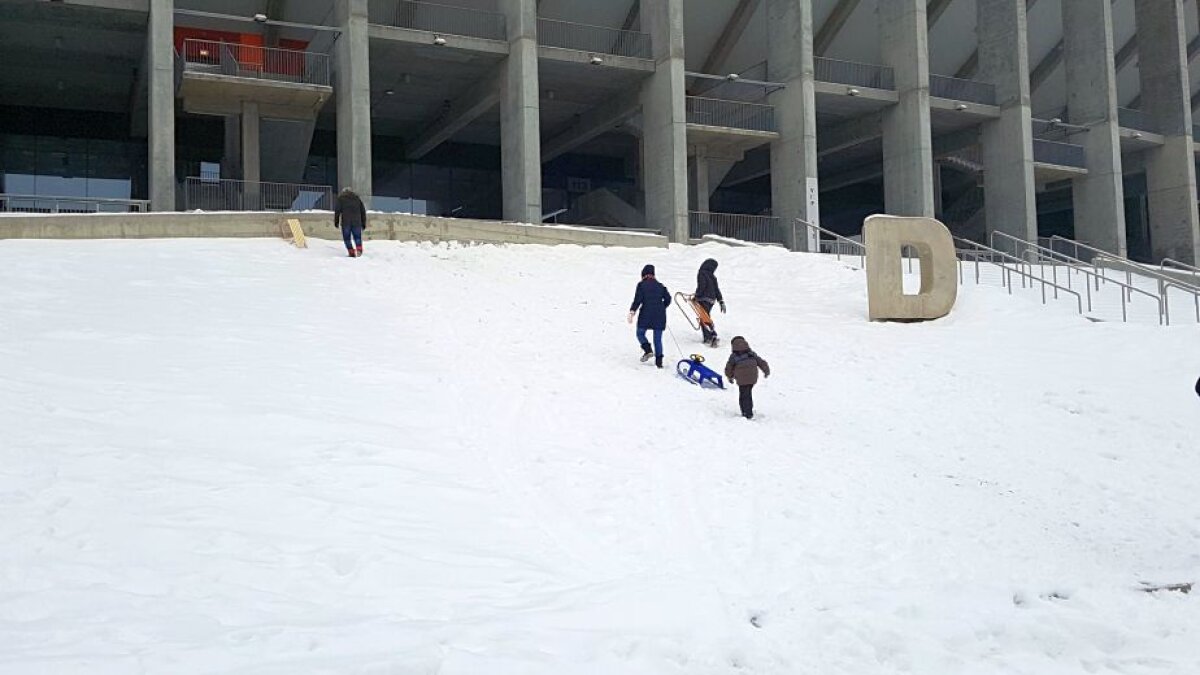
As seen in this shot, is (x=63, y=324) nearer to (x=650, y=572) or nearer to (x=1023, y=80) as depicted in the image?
(x=650, y=572)

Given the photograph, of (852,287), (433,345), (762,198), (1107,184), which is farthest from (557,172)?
(433,345)

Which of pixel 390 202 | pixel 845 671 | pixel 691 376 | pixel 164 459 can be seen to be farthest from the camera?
pixel 390 202

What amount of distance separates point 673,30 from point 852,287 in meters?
14.0

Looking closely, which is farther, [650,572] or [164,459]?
[164,459]

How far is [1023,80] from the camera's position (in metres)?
35.1

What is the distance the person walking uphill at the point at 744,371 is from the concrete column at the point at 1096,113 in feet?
105

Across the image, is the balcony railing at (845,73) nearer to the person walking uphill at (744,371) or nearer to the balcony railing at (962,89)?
the balcony railing at (962,89)

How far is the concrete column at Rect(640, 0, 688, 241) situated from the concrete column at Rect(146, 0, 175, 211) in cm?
1417

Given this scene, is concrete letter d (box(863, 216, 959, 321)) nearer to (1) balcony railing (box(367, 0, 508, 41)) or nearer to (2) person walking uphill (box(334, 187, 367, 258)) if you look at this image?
(2) person walking uphill (box(334, 187, 367, 258))

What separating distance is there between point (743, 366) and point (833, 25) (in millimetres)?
30945

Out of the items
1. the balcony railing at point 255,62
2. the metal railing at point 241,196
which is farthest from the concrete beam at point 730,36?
the metal railing at point 241,196

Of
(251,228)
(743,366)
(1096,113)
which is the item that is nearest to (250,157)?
(251,228)

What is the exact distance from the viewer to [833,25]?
3750 cm

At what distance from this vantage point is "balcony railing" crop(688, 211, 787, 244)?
1310 inches
